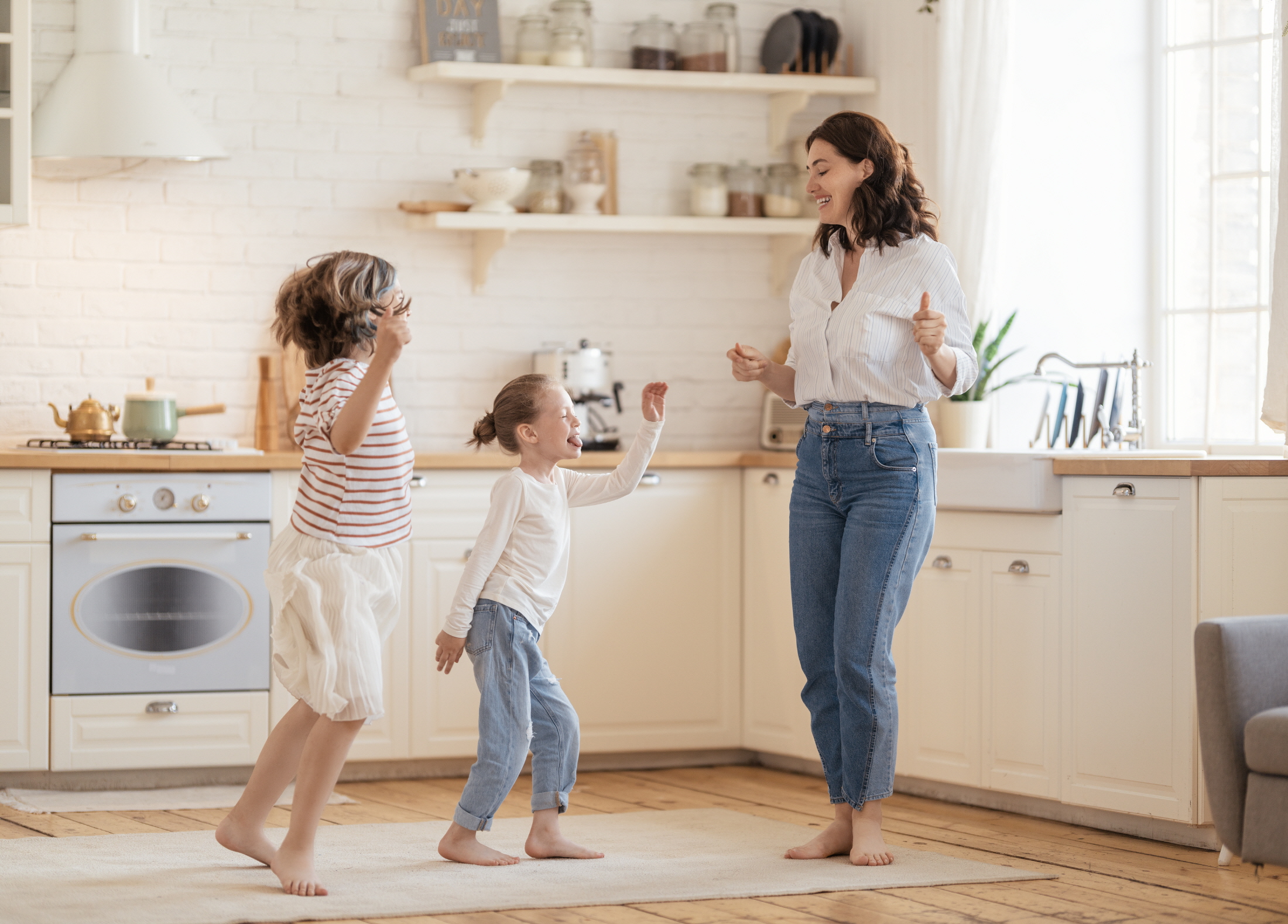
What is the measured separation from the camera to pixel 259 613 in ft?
12.7

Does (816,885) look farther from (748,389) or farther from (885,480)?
(748,389)

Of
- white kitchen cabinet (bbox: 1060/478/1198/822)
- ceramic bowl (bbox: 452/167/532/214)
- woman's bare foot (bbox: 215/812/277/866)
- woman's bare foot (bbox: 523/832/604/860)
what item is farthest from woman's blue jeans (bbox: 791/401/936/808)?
ceramic bowl (bbox: 452/167/532/214)

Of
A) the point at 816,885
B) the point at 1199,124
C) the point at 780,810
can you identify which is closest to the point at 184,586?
the point at 780,810

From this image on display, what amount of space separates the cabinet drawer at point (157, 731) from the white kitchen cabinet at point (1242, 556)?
2144 mm

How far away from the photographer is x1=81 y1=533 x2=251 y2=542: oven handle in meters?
3.77

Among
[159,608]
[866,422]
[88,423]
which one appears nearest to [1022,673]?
[866,422]

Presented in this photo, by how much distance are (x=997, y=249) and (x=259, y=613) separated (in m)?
2.04

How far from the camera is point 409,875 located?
9.45 ft

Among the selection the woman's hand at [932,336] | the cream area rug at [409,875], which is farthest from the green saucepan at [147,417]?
the woman's hand at [932,336]

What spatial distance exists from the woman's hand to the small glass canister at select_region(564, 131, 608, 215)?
1.83 metres

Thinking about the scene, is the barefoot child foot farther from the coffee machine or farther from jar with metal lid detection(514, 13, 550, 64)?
jar with metal lid detection(514, 13, 550, 64)

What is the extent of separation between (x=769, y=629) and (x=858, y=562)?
131 centimetres

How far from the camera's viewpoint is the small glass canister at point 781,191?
15.3ft

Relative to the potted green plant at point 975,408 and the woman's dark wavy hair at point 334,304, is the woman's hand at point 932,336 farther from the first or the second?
the potted green plant at point 975,408
